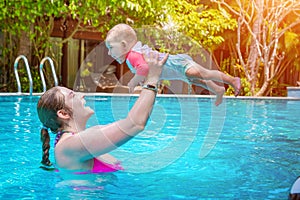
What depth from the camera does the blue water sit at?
3125 mm

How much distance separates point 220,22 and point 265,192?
10944 mm

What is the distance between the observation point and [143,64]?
115 inches

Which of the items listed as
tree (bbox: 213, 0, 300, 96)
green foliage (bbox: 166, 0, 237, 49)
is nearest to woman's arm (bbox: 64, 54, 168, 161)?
green foliage (bbox: 166, 0, 237, 49)

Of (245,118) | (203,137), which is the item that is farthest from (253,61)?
(203,137)

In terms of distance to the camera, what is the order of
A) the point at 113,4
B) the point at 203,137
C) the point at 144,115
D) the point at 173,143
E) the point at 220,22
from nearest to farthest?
the point at 144,115, the point at 173,143, the point at 203,137, the point at 113,4, the point at 220,22

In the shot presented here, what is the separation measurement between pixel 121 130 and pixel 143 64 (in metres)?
0.52

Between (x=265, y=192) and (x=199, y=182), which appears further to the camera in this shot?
(x=199, y=182)

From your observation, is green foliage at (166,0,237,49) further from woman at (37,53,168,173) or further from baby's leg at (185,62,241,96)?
woman at (37,53,168,173)

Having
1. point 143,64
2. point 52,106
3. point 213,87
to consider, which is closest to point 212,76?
point 213,87

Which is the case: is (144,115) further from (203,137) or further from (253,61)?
(253,61)

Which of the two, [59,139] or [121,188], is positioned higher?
[59,139]

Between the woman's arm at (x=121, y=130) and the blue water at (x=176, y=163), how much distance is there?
0.30m

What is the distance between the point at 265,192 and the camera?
3.16 meters

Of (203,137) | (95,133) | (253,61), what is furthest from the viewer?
(253,61)
